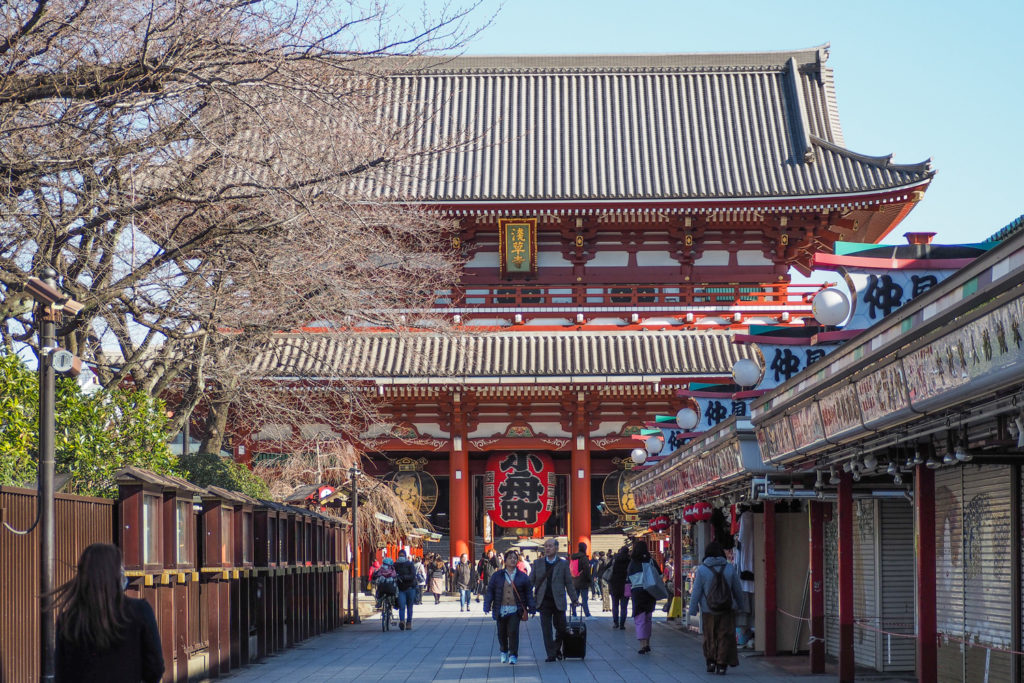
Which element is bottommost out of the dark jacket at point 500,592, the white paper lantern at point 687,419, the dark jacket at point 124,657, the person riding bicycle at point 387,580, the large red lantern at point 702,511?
the person riding bicycle at point 387,580

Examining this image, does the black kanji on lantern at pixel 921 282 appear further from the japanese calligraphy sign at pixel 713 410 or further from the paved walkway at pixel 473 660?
the japanese calligraphy sign at pixel 713 410

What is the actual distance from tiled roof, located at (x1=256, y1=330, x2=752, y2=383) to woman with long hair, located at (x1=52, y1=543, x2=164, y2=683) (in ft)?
75.6

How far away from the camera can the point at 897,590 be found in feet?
43.0

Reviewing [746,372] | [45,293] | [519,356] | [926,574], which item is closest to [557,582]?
[746,372]

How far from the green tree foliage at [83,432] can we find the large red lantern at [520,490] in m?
17.1

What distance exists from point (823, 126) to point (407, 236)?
1182 cm

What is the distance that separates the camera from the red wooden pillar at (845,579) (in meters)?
11.9

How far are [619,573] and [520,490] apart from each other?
40.9 ft

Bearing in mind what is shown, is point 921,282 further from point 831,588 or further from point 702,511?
point 702,511

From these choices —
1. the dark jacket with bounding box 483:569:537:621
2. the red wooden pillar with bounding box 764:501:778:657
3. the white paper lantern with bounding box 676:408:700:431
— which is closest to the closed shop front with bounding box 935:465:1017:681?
the red wooden pillar with bounding box 764:501:778:657

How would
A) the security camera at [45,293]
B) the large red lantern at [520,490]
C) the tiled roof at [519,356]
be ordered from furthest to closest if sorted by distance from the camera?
the large red lantern at [520,490]
the tiled roof at [519,356]
the security camera at [45,293]

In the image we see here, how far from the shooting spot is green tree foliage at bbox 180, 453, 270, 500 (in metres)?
18.9

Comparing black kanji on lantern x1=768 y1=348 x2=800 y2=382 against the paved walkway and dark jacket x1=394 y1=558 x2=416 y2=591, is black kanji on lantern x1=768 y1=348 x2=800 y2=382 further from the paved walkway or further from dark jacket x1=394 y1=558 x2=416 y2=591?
dark jacket x1=394 y1=558 x2=416 y2=591

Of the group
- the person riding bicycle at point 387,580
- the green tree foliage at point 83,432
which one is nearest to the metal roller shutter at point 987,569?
the green tree foliage at point 83,432
